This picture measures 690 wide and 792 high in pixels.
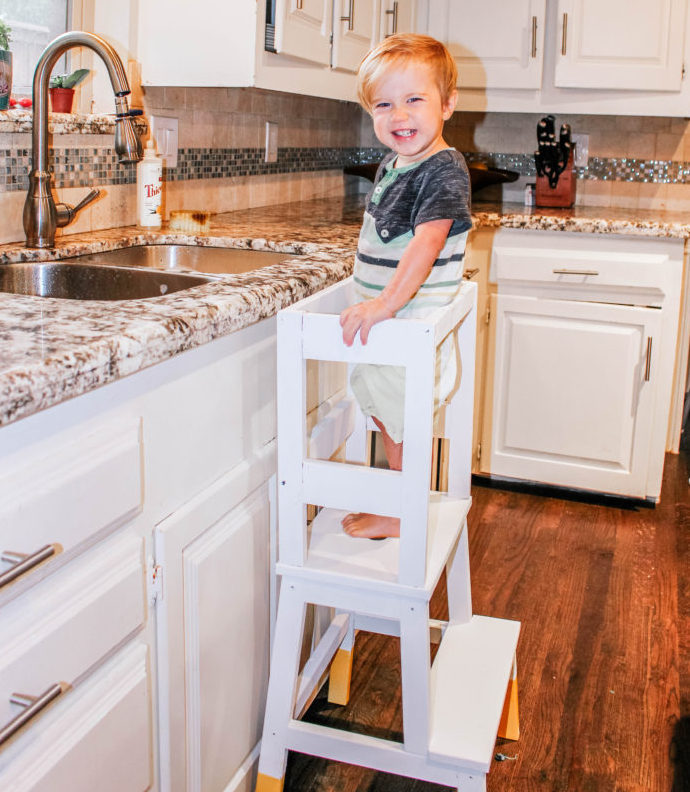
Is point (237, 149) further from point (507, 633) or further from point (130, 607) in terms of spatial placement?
point (130, 607)

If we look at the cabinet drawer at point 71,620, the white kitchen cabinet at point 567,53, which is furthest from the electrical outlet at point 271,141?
the cabinet drawer at point 71,620

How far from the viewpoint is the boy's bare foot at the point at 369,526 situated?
1.42 metres

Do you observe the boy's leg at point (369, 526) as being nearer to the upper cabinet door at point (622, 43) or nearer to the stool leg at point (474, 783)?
the stool leg at point (474, 783)

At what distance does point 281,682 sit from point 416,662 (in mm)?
213

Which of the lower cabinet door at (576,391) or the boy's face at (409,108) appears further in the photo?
the lower cabinet door at (576,391)

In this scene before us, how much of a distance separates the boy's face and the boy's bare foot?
58 centimetres

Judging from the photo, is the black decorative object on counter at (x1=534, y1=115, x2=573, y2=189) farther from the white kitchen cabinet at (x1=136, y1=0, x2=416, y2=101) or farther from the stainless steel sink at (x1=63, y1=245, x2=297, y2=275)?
the stainless steel sink at (x1=63, y1=245, x2=297, y2=275)

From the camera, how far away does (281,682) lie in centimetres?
133

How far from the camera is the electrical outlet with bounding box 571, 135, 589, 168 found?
3.32m

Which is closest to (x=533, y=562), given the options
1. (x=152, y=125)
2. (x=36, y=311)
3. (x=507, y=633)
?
(x=507, y=633)

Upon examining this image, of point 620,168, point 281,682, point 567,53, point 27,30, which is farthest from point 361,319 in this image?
point 620,168

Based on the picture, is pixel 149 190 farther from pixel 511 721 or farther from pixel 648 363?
pixel 648 363

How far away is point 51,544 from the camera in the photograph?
2.77ft

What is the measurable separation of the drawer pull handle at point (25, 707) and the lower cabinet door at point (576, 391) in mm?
2150
